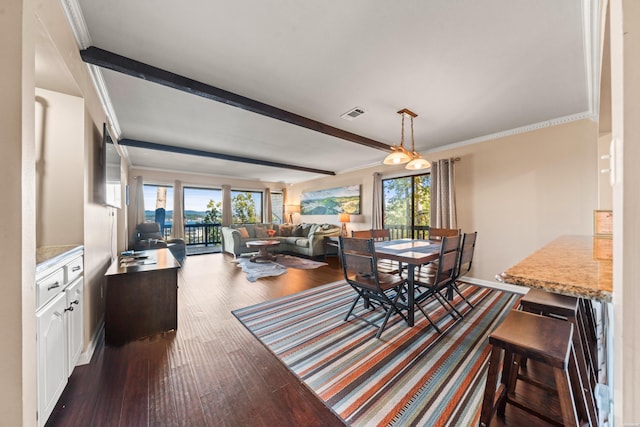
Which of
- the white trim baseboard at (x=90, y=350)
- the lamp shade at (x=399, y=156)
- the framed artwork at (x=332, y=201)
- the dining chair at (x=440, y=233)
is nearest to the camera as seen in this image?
the white trim baseboard at (x=90, y=350)

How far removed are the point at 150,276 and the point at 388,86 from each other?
2965 millimetres

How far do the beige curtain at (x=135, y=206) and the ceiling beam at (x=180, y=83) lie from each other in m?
5.31

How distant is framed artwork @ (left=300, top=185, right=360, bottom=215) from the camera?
20.6 ft

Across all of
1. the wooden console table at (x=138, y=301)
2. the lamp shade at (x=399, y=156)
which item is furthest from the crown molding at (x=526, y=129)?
the wooden console table at (x=138, y=301)

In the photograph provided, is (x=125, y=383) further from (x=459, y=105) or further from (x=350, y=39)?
(x=459, y=105)

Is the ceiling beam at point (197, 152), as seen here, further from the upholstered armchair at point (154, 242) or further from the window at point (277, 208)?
the window at point (277, 208)

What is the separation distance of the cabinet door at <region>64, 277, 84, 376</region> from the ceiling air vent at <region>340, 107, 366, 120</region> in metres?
3.01

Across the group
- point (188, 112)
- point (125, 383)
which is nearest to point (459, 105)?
point (188, 112)

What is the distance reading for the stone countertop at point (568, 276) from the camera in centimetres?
72

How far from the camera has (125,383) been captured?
157 centimetres

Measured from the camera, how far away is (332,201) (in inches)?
273

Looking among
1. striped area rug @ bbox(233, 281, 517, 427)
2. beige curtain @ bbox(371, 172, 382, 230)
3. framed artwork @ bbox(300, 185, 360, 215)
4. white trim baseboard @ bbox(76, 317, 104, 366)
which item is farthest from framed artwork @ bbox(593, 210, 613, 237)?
framed artwork @ bbox(300, 185, 360, 215)

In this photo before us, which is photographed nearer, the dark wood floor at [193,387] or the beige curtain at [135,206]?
the dark wood floor at [193,387]

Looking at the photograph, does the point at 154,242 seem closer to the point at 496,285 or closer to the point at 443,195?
the point at 443,195
